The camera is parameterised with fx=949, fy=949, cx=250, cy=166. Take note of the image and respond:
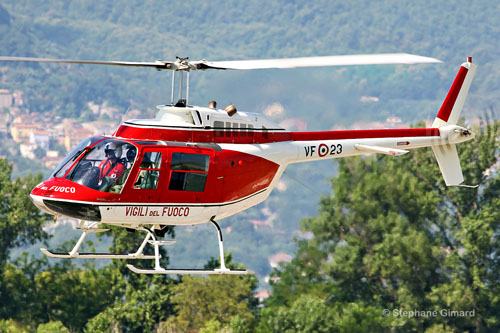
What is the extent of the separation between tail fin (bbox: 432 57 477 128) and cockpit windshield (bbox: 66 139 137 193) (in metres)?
7.74

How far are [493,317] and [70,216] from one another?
131 ft

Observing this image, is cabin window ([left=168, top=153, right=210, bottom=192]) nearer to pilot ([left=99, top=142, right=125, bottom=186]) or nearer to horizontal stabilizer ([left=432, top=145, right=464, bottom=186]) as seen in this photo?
pilot ([left=99, top=142, right=125, bottom=186])

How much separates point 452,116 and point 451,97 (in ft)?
1.35

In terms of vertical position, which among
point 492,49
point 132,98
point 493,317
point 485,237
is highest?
point 492,49

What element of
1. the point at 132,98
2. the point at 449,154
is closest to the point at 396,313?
the point at 449,154

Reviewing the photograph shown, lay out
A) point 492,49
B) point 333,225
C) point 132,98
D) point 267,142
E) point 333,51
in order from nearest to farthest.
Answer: point 267,142
point 333,225
point 132,98
point 492,49
point 333,51

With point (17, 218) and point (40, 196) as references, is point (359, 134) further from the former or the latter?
point (17, 218)

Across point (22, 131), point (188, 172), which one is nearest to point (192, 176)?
point (188, 172)

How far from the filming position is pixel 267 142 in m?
16.3

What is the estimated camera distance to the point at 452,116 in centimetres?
1970

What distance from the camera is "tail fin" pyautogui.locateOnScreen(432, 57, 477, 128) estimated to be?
19.6 meters

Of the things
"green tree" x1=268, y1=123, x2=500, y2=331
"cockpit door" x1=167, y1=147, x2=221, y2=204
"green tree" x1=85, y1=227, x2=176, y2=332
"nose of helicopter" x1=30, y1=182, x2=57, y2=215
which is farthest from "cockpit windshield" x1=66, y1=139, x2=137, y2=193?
"green tree" x1=268, y1=123, x2=500, y2=331

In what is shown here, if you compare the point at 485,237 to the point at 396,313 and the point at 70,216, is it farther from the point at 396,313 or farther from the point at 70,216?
the point at 70,216

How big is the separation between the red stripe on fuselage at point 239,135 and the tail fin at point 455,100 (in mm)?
1302
